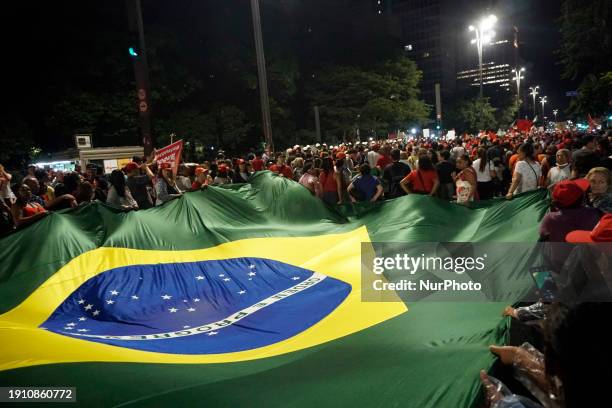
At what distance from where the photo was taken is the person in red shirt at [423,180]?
931 cm

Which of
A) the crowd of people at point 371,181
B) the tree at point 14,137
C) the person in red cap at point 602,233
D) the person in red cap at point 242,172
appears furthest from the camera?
the tree at point 14,137

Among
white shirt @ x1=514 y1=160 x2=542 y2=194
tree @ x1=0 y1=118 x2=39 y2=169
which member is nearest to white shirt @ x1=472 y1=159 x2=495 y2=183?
white shirt @ x1=514 y1=160 x2=542 y2=194

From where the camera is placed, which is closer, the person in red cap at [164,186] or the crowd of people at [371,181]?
the crowd of people at [371,181]

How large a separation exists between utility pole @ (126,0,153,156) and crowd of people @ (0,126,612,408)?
2.52 m

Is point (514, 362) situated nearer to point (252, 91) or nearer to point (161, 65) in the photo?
point (161, 65)

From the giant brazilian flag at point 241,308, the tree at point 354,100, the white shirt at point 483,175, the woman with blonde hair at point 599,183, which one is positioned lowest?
the giant brazilian flag at point 241,308

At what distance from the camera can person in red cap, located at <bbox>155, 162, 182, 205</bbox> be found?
10.8 m

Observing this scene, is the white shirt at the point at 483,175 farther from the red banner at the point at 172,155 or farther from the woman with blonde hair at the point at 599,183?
the red banner at the point at 172,155

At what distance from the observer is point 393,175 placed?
1068 centimetres

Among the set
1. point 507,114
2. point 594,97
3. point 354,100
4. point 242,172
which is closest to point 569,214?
point 242,172

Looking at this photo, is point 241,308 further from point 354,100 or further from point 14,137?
point 354,100

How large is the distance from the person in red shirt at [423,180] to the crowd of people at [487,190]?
2cm

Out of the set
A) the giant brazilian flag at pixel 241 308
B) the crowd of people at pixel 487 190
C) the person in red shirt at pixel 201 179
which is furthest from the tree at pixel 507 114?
the giant brazilian flag at pixel 241 308

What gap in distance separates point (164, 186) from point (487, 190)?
7141 mm
